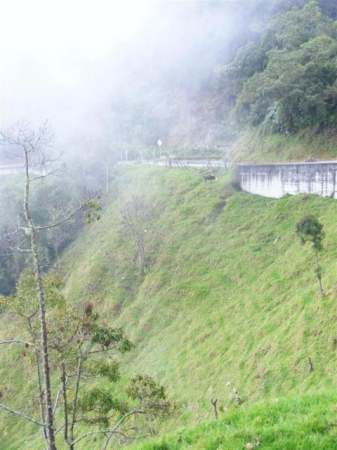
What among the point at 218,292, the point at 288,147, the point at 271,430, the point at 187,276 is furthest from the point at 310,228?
the point at 288,147

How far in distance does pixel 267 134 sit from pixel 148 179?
16328 millimetres

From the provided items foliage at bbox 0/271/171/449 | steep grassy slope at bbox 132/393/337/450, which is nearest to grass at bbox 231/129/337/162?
A: foliage at bbox 0/271/171/449

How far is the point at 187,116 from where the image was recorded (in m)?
84.1

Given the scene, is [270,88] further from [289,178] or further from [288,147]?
[289,178]

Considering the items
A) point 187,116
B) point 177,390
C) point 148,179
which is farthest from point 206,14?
point 177,390

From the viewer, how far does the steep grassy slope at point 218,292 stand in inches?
823

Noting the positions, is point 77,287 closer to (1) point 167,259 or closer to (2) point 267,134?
(1) point 167,259

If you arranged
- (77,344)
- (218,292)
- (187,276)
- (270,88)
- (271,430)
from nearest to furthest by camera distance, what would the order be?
(271,430)
(77,344)
(218,292)
(187,276)
(270,88)

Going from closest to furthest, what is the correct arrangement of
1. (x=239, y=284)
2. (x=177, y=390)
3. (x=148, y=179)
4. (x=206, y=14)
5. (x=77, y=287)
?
(x=177, y=390) → (x=239, y=284) → (x=77, y=287) → (x=148, y=179) → (x=206, y=14)

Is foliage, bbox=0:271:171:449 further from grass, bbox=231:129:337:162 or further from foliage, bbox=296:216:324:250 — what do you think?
grass, bbox=231:129:337:162

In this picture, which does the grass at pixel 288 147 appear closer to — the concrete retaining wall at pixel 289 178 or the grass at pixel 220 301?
the concrete retaining wall at pixel 289 178

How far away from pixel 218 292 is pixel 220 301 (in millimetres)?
1306

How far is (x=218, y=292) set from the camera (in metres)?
33.5

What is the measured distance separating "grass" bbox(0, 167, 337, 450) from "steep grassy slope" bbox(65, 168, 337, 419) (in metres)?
0.08
